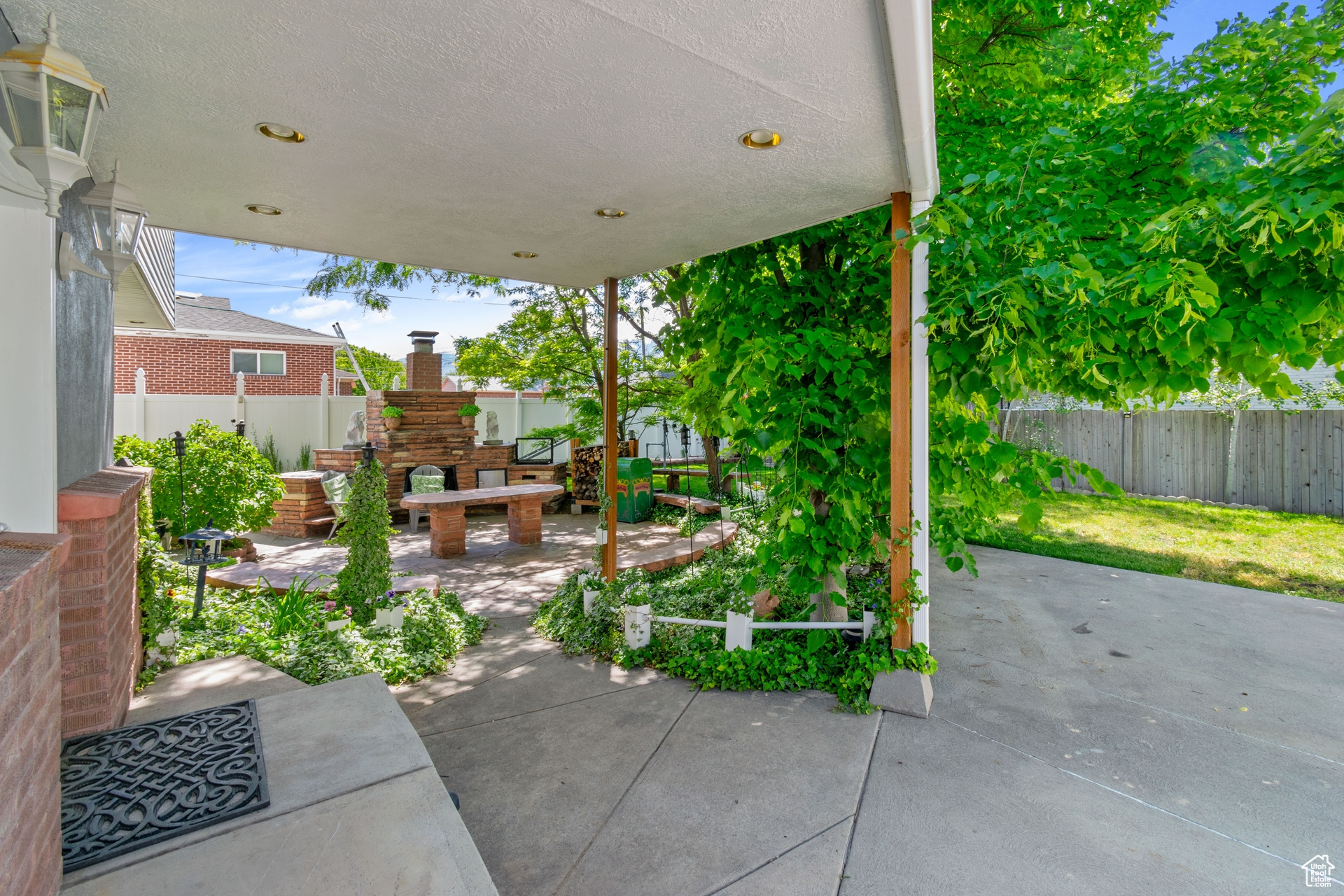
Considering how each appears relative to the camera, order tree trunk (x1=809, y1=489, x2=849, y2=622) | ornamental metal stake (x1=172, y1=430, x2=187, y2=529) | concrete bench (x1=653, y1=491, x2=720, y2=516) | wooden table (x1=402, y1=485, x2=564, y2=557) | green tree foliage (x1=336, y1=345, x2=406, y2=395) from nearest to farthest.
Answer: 1. tree trunk (x1=809, y1=489, x2=849, y2=622)
2. ornamental metal stake (x1=172, y1=430, x2=187, y2=529)
3. wooden table (x1=402, y1=485, x2=564, y2=557)
4. concrete bench (x1=653, y1=491, x2=720, y2=516)
5. green tree foliage (x1=336, y1=345, x2=406, y2=395)

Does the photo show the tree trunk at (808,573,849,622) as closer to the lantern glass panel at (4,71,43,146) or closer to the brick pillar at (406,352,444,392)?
the lantern glass panel at (4,71,43,146)

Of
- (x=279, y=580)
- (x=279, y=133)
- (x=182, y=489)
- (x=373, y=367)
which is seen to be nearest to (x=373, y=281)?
(x=182, y=489)

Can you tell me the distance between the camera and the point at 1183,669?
350 cm

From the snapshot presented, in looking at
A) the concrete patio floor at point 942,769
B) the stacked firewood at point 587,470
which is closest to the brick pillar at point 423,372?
the stacked firewood at point 587,470

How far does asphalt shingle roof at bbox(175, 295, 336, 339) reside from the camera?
13.3m

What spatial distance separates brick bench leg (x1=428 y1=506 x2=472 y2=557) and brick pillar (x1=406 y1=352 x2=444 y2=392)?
3273 millimetres

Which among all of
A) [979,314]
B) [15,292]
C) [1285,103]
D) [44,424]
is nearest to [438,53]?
[15,292]

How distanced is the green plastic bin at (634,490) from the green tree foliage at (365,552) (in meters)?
4.13

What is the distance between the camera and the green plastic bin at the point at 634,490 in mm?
8094

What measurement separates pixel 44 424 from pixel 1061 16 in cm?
637

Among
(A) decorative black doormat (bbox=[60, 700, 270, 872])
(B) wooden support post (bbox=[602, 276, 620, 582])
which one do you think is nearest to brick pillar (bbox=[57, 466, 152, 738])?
(A) decorative black doormat (bbox=[60, 700, 270, 872])

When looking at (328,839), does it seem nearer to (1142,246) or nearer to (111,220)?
(111,220)

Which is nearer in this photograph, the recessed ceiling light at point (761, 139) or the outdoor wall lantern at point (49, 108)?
the outdoor wall lantern at point (49, 108)

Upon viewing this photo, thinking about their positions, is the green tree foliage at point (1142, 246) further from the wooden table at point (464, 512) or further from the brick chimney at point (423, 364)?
the brick chimney at point (423, 364)
